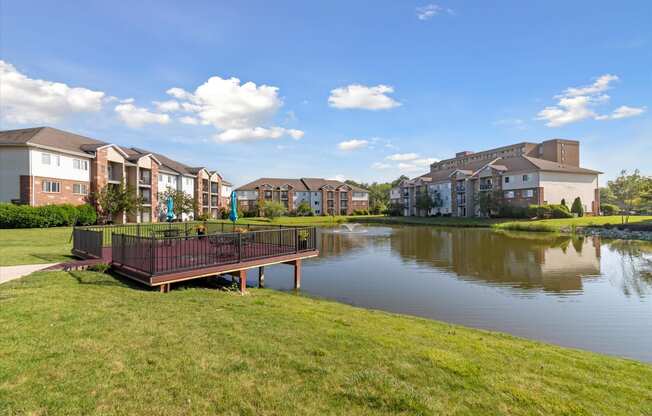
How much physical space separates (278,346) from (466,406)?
2937mm

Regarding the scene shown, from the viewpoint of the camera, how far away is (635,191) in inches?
1959

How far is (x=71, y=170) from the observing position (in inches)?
1368

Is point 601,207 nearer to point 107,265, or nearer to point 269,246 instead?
point 269,246

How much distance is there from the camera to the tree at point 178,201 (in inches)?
1860

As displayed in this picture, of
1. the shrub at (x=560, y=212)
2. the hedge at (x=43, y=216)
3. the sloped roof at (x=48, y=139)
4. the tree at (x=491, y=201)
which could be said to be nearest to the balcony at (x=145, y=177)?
the sloped roof at (x=48, y=139)

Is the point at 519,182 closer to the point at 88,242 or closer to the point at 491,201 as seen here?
the point at 491,201

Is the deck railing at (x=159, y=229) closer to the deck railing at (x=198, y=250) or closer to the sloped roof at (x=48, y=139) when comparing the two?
the deck railing at (x=198, y=250)

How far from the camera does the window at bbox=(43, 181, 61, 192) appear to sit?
3175 centimetres

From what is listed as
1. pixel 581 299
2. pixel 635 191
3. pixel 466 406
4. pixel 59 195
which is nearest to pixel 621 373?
pixel 466 406

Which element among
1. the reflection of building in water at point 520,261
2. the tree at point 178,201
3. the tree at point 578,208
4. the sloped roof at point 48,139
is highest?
the sloped roof at point 48,139

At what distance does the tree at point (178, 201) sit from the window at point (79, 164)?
1167 cm

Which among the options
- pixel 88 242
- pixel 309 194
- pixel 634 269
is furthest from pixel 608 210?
pixel 88 242

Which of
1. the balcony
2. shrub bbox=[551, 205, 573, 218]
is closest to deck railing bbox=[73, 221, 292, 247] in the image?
the balcony

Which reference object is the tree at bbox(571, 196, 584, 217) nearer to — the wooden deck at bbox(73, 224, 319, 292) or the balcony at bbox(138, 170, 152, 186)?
the wooden deck at bbox(73, 224, 319, 292)
